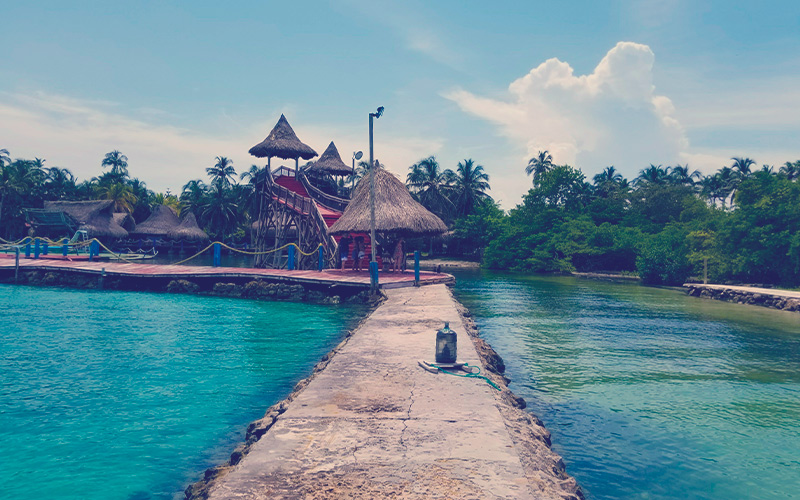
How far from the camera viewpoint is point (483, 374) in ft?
26.6

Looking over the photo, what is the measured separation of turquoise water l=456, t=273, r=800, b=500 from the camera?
6.23 meters

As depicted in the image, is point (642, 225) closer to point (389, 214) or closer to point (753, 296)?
point (753, 296)

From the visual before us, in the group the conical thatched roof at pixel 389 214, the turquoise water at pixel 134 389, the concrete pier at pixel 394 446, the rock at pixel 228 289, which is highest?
the conical thatched roof at pixel 389 214

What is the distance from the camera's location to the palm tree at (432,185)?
57.5 meters

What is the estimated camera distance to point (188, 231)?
56844 mm

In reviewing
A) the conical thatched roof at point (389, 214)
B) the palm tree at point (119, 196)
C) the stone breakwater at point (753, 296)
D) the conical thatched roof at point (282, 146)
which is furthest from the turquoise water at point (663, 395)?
the palm tree at point (119, 196)

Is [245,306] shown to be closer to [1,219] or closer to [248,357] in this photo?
[248,357]

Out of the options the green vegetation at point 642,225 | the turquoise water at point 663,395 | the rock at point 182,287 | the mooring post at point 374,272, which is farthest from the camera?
the green vegetation at point 642,225

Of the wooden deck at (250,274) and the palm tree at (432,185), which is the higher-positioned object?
the palm tree at (432,185)

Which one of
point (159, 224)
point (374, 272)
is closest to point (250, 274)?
point (374, 272)

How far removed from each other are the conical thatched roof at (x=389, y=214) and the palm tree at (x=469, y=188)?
32.2 meters

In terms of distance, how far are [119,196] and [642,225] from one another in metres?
53.2

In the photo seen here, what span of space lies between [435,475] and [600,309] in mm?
18276

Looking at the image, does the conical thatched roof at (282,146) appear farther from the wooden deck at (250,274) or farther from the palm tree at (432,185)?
the palm tree at (432,185)
